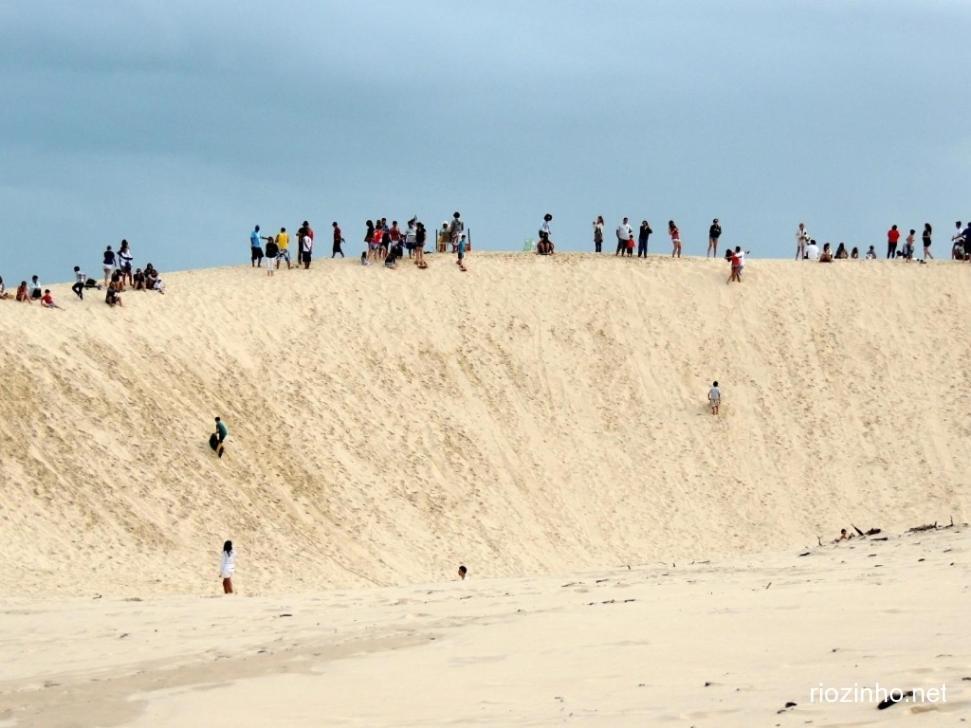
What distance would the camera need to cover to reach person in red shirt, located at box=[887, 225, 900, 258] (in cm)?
4244

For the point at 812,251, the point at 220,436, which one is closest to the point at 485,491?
the point at 220,436

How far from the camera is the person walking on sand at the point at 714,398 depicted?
34219 millimetres

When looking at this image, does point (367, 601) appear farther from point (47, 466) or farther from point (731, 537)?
point (731, 537)

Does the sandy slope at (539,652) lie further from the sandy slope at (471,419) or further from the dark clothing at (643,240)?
the dark clothing at (643,240)

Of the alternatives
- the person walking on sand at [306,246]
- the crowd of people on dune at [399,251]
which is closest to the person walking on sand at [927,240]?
the crowd of people on dune at [399,251]

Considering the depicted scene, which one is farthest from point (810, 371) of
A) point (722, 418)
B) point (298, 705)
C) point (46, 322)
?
point (298, 705)

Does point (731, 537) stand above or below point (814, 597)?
below

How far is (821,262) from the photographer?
4175cm

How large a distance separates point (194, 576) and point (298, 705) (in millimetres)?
14308

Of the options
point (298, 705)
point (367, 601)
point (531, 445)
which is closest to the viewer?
point (298, 705)

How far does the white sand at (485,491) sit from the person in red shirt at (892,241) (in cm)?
138

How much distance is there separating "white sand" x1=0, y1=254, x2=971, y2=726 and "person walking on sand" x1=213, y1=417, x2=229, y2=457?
415 millimetres

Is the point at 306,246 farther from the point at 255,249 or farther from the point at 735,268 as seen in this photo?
the point at 735,268

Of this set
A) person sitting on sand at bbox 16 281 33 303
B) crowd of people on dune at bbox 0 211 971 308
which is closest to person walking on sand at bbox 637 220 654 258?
crowd of people on dune at bbox 0 211 971 308
